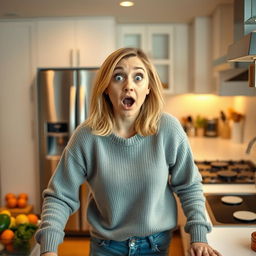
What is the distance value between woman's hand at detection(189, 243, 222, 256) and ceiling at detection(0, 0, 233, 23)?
2.20 metres

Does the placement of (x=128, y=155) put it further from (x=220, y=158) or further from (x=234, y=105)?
(x=234, y=105)

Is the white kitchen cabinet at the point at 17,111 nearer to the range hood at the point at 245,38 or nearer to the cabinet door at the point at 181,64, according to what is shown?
the cabinet door at the point at 181,64

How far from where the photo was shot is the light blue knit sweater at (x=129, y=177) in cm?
121

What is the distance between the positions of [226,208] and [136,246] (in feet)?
2.08

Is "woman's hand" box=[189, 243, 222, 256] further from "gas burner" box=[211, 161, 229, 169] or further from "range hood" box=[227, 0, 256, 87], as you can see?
"gas burner" box=[211, 161, 229, 169]

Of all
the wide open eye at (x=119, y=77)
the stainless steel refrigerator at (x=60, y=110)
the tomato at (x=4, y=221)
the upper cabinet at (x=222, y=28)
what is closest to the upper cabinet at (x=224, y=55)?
the upper cabinet at (x=222, y=28)

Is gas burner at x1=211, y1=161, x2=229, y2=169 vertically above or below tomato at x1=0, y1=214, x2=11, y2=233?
above

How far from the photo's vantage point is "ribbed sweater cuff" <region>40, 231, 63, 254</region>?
3.49 feet

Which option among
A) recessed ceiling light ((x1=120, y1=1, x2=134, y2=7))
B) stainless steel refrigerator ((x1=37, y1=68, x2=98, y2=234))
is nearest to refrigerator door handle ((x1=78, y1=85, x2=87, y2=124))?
stainless steel refrigerator ((x1=37, y1=68, x2=98, y2=234))

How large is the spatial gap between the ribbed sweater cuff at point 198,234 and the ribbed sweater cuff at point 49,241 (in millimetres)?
426

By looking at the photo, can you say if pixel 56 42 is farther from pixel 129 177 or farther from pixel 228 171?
pixel 129 177

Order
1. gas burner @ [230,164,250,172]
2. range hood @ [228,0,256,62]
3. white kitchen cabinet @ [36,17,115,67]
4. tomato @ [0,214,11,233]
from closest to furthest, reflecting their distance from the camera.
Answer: range hood @ [228,0,256,62] < tomato @ [0,214,11,233] < gas burner @ [230,164,250,172] < white kitchen cabinet @ [36,17,115,67]

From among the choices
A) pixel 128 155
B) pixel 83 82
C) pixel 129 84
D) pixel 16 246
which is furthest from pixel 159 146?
pixel 83 82

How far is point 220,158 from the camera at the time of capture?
2.81 meters
